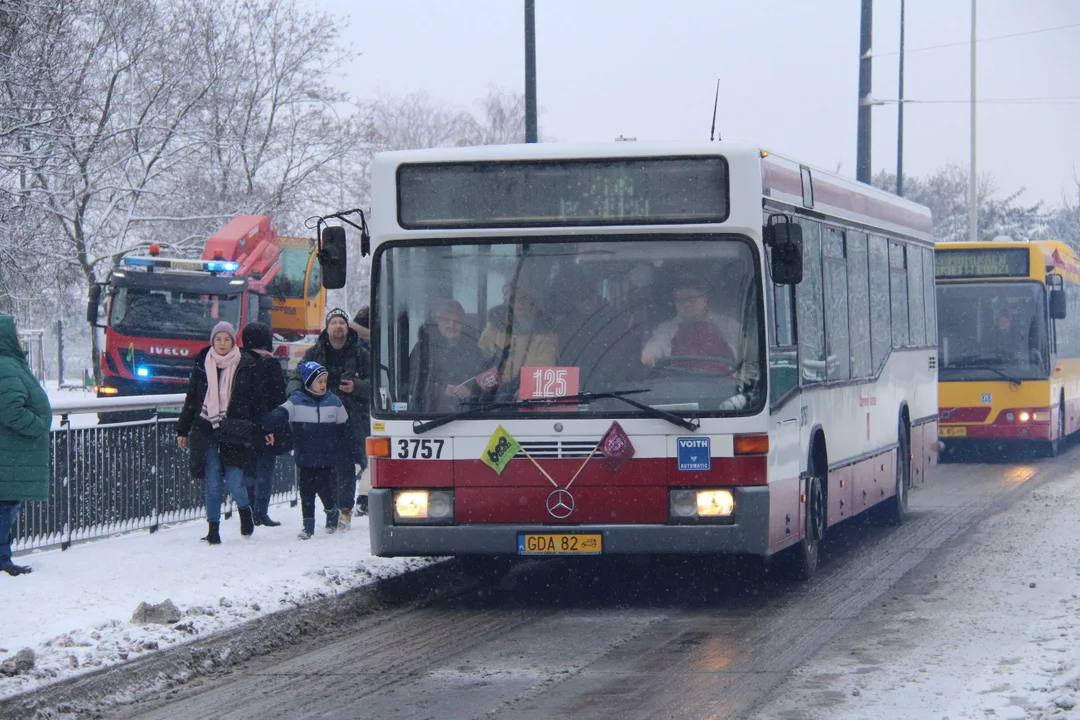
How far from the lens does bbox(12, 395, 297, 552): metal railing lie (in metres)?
11.6

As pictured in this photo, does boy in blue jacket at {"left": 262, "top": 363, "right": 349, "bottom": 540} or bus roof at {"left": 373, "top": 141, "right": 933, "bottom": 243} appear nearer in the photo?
bus roof at {"left": 373, "top": 141, "right": 933, "bottom": 243}

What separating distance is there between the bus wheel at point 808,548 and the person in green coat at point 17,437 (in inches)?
198

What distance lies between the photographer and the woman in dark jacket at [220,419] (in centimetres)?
1197

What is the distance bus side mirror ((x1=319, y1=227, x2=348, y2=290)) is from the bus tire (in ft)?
11.5

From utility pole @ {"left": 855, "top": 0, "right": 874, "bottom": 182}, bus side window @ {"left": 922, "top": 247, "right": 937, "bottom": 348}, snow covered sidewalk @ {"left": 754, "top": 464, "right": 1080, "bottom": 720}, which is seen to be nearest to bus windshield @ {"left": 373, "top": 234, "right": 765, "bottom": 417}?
snow covered sidewalk @ {"left": 754, "top": 464, "right": 1080, "bottom": 720}

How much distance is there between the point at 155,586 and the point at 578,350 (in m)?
2.94

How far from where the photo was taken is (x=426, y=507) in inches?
381

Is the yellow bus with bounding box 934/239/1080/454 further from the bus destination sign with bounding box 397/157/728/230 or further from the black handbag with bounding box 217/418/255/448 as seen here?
the bus destination sign with bounding box 397/157/728/230

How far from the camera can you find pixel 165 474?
43.2ft

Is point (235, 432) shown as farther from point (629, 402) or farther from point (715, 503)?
point (715, 503)

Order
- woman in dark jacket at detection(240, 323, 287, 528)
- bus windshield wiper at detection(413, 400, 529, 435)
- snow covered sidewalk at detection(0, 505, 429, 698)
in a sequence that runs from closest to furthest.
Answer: snow covered sidewalk at detection(0, 505, 429, 698) → bus windshield wiper at detection(413, 400, 529, 435) → woman in dark jacket at detection(240, 323, 287, 528)

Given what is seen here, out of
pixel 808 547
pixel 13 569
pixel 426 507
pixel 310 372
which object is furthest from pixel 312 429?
pixel 808 547

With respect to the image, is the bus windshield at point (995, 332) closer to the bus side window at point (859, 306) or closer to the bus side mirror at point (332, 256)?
the bus side window at point (859, 306)

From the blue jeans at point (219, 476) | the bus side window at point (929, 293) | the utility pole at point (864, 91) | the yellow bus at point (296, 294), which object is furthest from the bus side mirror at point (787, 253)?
the yellow bus at point (296, 294)
